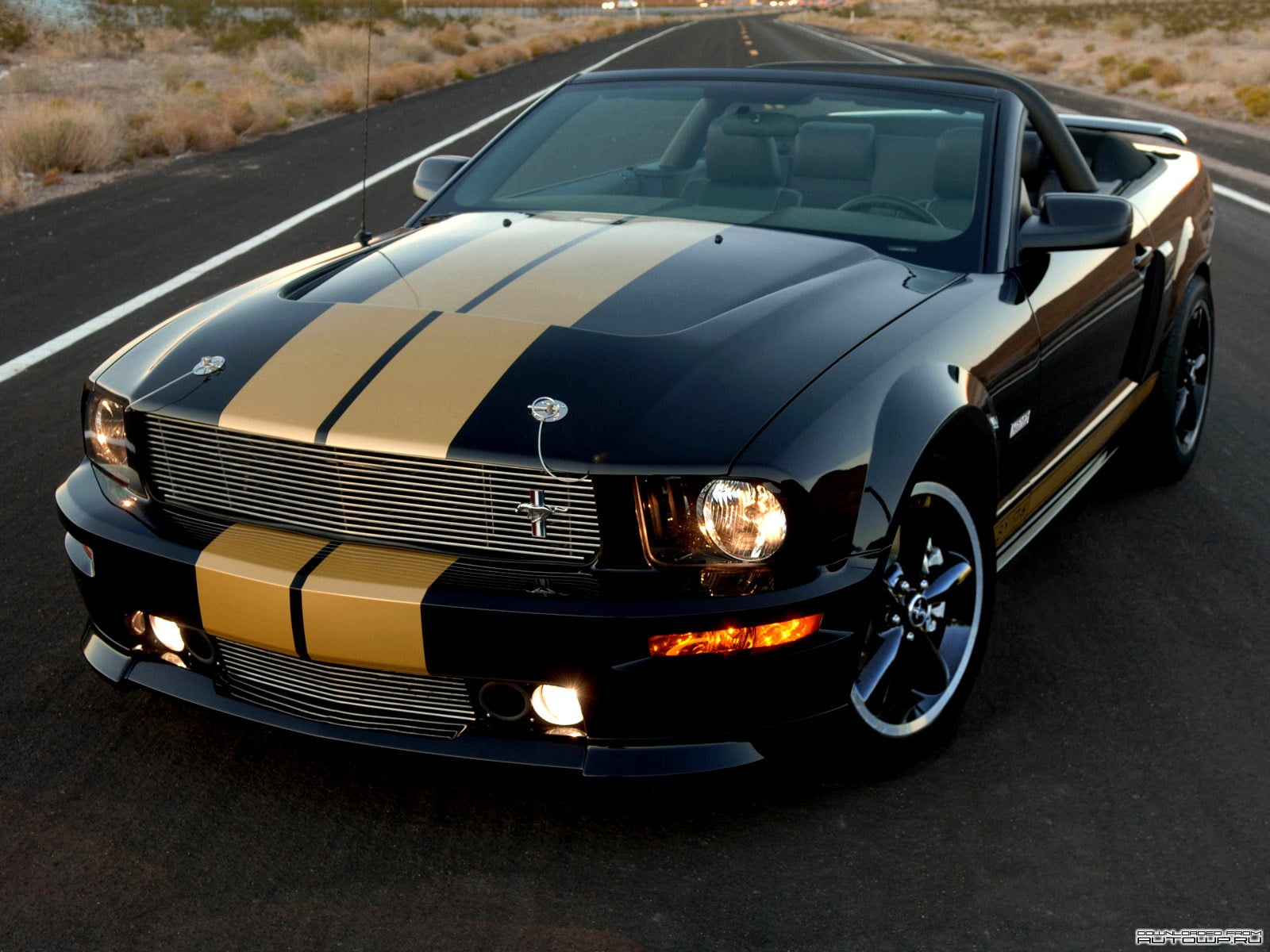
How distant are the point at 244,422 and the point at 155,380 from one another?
0.33 m

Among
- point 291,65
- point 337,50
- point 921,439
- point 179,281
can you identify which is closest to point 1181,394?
point 921,439

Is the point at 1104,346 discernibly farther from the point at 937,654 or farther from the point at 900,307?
the point at 937,654

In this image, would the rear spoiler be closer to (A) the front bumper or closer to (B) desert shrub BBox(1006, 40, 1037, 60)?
(A) the front bumper

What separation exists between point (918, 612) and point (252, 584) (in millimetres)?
1375

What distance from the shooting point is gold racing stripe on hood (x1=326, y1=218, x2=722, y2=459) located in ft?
8.26

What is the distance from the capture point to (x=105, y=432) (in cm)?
294

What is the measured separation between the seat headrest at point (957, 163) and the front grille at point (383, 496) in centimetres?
177

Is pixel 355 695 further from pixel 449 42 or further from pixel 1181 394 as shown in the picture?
pixel 449 42

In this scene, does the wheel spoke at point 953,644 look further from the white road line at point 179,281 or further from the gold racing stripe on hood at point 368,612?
the white road line at point 179,281

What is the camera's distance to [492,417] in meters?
2.52

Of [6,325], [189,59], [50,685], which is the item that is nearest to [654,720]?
[50,685]

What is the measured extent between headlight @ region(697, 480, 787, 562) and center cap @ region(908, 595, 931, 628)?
0.51m

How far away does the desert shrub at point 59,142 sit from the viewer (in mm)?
12148

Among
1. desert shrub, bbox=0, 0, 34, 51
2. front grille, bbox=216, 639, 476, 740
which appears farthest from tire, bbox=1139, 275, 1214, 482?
desert shrub, bbox=0, 0, 34, 51
